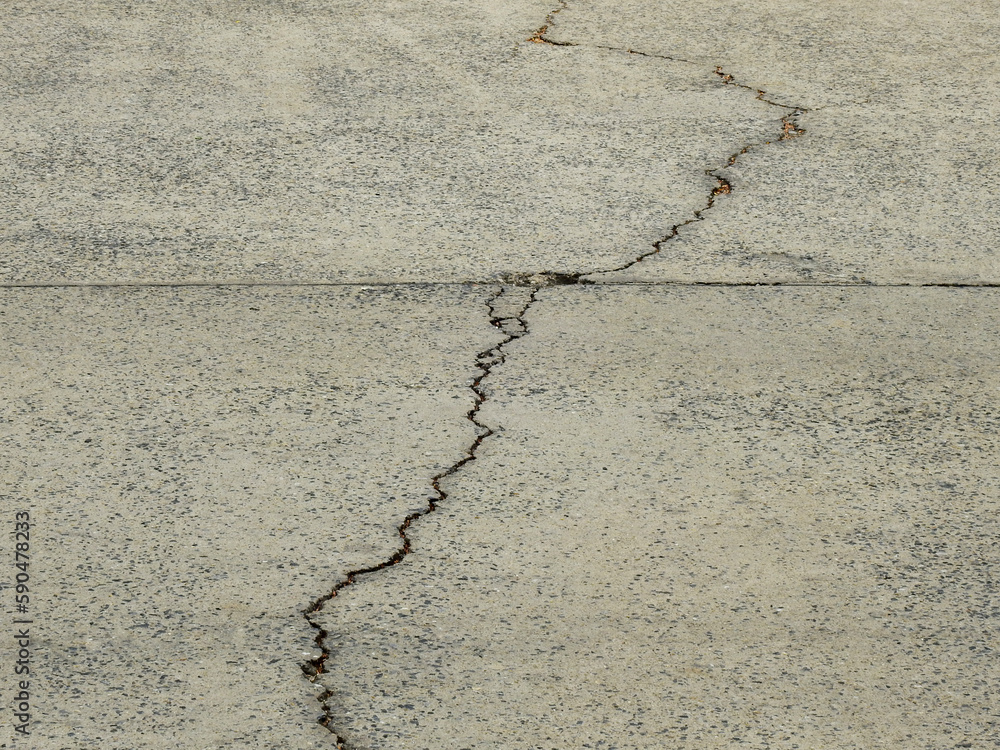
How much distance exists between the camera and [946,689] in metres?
3.61

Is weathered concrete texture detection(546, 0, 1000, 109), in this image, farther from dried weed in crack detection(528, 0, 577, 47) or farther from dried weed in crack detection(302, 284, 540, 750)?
dried weed in crack detection(302, 284, 540, 750)

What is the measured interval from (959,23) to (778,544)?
240 inches

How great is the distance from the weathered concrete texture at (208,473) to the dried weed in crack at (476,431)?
3 centimetres

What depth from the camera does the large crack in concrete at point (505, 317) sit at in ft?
12.3

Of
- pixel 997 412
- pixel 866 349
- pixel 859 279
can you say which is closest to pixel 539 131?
pixel 859 279

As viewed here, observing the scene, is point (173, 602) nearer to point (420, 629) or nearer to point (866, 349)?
point (420, 629)

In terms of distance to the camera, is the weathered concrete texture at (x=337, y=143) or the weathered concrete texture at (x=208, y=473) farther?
the weathered concrete texture at (x=337, y=143)

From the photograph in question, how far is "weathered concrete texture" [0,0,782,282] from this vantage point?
20.1 feet

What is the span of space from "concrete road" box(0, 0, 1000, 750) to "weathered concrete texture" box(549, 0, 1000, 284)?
0.03m

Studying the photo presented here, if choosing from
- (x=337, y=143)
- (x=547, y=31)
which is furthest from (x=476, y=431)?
(x=547, y=31)
